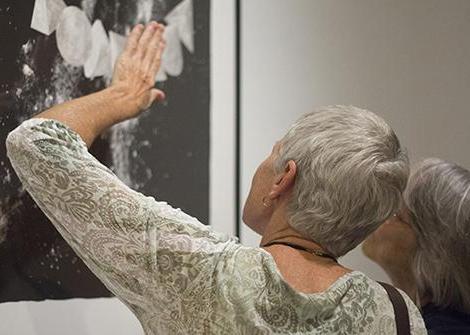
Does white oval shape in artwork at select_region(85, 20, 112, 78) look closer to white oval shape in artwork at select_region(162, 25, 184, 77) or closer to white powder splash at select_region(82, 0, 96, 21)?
white powder splash at select_region(82, 0, 96, 21)

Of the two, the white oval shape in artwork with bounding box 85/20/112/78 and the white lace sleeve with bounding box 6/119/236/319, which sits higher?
the white oval shape in artwork with bounding box 85/20/112/78

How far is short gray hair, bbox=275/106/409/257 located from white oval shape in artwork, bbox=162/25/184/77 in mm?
443

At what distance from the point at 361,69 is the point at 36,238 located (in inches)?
35.5

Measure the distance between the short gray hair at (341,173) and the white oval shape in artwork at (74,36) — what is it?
1.45ft

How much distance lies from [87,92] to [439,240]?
0.70 m

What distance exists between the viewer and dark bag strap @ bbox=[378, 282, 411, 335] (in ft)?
3.97

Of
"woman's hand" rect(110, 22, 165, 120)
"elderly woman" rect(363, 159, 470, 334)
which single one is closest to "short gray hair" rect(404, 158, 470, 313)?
"elderly woman" rect(363, 159, 470, 334)

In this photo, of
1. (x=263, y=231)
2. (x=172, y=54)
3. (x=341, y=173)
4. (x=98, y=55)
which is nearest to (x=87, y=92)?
(x=98, y=55)

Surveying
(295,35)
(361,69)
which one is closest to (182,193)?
(295,35)

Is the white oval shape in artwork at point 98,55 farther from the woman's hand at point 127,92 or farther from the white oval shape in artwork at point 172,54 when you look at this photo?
the white oval shape in artwork at point 172,54

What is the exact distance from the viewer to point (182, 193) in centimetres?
162

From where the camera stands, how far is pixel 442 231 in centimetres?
152

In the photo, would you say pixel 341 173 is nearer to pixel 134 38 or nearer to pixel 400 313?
pixel 400 313

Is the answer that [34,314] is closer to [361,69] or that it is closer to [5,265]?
[5,265]
